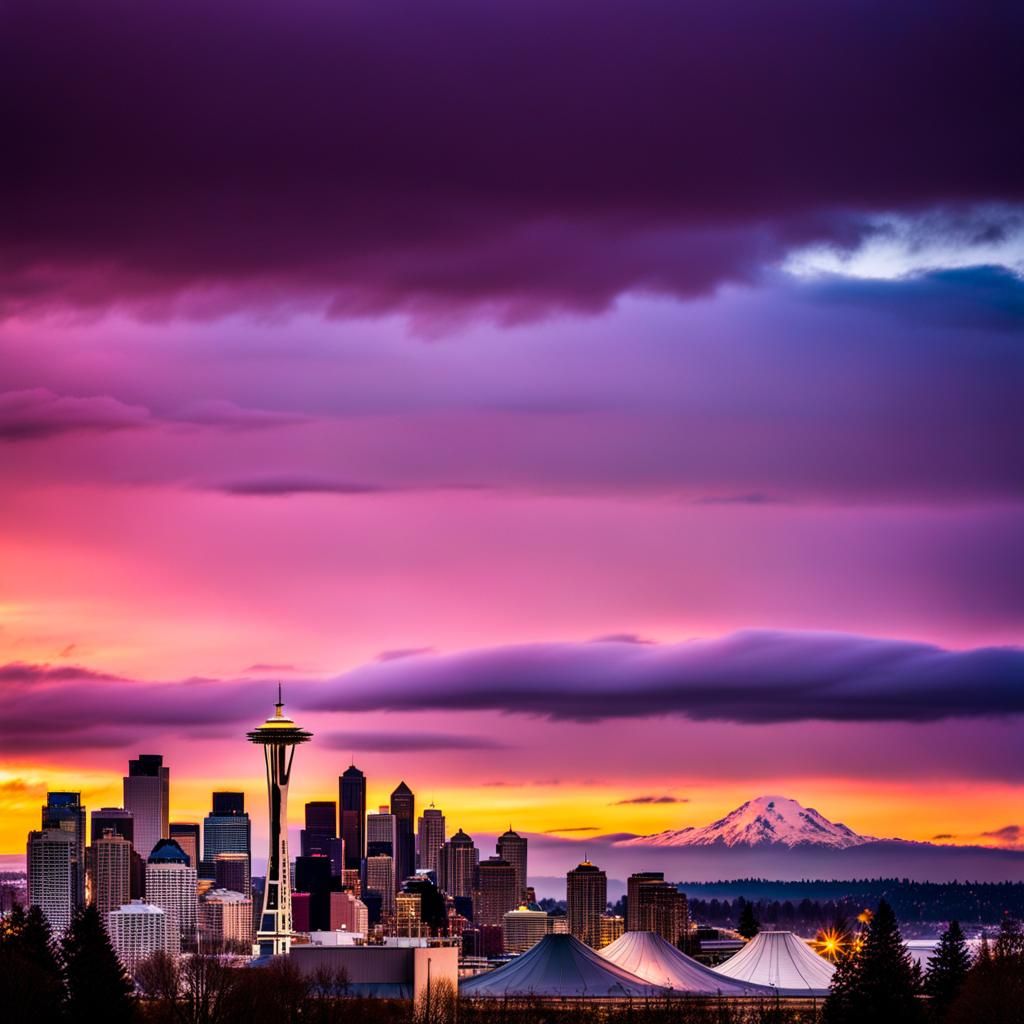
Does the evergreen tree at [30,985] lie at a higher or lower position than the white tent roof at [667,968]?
lower

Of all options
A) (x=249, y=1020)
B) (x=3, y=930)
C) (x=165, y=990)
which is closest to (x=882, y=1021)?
(x=249, y=1020)

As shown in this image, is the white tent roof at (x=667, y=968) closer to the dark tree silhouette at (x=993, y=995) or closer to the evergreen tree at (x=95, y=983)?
the dark tree silhouette at (x=993, y=995)

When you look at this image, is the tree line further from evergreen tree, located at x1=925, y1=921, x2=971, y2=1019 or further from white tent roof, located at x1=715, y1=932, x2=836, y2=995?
white tent roof, located at x1=715, y1=932, x2=836, y2=995

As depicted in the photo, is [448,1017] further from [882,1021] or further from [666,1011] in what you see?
[882,1021]

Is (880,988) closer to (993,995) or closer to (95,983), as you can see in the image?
(993,995)

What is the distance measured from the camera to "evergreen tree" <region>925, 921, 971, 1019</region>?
4934 inches

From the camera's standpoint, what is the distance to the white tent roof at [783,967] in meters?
171

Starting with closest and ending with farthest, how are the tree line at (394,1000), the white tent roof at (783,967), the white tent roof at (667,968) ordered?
the tree line at (394,1000) < the white tent roof at (667,968) < the white tent roof at (783,967)

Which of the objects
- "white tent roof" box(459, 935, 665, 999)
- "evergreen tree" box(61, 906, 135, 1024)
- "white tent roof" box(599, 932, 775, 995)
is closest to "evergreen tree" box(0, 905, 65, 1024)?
"evergreen tree" box(61, 906, 135, 1024)

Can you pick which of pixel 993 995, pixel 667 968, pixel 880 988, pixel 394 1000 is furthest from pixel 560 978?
pixel 993 995

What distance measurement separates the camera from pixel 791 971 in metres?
174

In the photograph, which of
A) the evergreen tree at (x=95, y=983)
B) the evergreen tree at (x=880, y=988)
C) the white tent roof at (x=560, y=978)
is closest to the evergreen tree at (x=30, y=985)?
the evergreen tree at (x=95, y=983)

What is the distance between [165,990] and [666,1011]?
122ft

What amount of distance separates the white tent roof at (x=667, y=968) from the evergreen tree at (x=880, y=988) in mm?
51889
